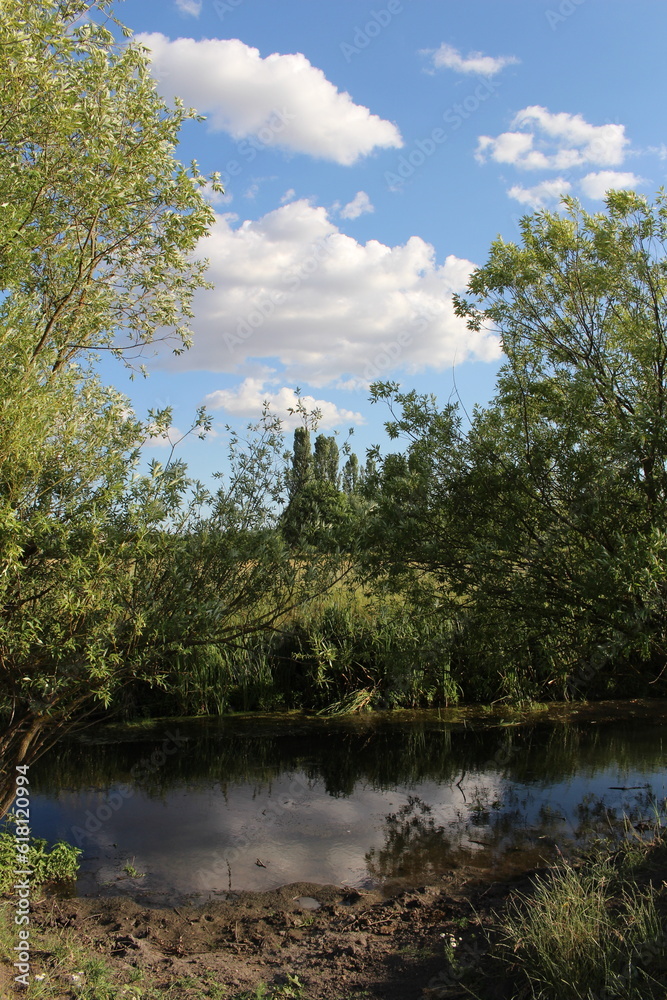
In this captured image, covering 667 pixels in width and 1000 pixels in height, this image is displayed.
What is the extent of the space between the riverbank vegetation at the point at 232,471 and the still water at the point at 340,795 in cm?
168

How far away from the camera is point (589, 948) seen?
12.4ft

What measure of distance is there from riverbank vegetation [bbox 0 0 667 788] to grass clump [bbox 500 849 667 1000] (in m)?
1.87

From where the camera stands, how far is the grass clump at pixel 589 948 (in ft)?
11.6

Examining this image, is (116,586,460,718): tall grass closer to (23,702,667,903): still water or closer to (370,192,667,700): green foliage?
(23,702,667,903): still water

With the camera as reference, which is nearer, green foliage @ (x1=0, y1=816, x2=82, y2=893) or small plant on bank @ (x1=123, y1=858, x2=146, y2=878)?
green foliage @ (x1=0, y1=816, x2=82, y2=893)

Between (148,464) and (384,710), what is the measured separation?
772 centimetres

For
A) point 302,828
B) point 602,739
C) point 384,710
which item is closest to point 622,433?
point 302,828

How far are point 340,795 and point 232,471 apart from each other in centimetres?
441

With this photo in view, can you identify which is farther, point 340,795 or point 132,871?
point 340,795

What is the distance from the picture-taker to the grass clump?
3537mm

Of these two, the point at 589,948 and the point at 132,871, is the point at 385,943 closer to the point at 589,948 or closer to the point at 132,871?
the point at 589,948

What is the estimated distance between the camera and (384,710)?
12.0m

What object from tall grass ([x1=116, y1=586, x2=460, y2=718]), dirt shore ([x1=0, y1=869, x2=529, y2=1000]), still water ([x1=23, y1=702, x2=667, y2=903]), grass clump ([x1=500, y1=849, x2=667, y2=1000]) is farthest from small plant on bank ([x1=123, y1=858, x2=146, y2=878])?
tall grass ([x1=116, y1=586, x2=460, y2=718])

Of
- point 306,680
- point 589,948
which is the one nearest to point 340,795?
point 306,680
